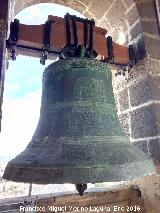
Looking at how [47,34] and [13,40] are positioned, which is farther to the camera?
[47,34]

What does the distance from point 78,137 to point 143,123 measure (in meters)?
0.91

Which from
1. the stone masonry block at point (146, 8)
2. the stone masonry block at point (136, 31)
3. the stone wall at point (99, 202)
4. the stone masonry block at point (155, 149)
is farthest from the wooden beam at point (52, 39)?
the stone wall at point (99, 202)

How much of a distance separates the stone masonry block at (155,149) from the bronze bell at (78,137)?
0.62 metres

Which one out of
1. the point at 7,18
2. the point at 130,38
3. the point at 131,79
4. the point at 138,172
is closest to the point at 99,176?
the point at 138,172

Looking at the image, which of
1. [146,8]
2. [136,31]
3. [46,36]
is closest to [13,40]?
[46,36]

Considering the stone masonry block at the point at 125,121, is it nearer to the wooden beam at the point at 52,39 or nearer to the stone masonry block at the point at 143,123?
the stone masonry block at the point at 143,123

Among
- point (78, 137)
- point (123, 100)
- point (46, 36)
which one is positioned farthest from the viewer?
point (123, 100)

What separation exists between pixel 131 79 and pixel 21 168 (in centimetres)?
125

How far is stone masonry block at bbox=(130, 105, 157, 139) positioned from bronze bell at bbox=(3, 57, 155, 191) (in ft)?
1.91

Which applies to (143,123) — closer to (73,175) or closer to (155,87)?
(155,87)

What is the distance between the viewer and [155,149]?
1.67m

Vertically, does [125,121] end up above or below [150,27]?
below

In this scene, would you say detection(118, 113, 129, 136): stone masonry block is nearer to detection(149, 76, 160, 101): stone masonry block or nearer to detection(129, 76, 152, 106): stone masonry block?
detection(129, 76, 152, 106): stone masonry block

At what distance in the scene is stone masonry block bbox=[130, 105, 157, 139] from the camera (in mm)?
1697
